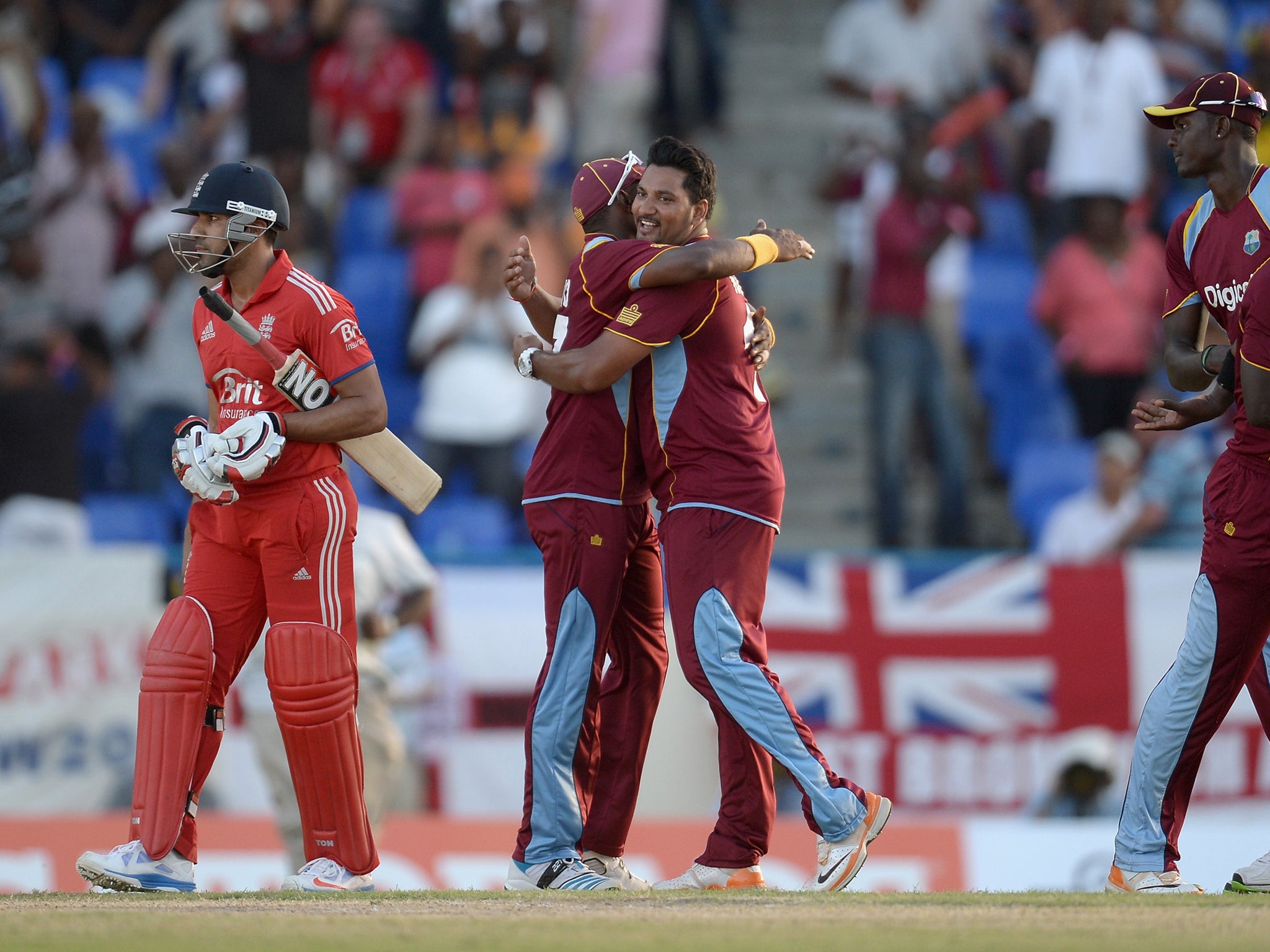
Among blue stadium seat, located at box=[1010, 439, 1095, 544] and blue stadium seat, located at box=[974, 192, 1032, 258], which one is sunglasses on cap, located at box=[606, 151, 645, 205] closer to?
blue stadium seat, located at box=[1010, 439, 1095, 544]

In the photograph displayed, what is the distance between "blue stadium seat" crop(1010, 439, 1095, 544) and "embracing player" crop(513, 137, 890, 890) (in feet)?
21.2

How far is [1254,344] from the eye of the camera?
18.1 ft

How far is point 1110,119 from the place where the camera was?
12820 millimetres

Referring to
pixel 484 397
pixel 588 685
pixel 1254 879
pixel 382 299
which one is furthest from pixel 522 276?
pixel 382 299

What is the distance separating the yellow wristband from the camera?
5914 millimetres

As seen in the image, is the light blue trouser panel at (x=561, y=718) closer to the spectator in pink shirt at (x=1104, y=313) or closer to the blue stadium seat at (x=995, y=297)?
the spectator in pink shirt at (x=1104, y=313)

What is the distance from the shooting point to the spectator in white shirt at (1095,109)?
1281cm

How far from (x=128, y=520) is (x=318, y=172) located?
3.33 m

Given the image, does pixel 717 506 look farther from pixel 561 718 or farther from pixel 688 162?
pixel 688 162

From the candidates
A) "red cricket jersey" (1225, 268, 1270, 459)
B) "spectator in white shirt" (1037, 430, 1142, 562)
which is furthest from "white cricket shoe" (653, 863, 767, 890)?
"spectator in white shirt" (1037, 430, 1142, 562)

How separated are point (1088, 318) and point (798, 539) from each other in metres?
2.52

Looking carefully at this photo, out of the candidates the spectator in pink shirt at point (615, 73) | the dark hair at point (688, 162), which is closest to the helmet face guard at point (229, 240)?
the dark hair at point (688, 162)

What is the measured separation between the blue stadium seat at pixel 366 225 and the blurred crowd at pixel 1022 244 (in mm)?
3468

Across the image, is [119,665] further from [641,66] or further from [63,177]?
[641,66]
